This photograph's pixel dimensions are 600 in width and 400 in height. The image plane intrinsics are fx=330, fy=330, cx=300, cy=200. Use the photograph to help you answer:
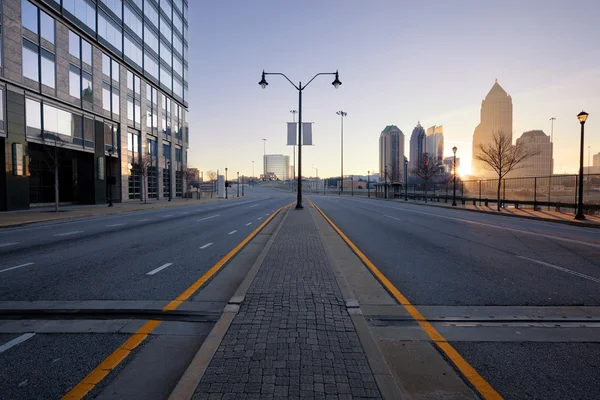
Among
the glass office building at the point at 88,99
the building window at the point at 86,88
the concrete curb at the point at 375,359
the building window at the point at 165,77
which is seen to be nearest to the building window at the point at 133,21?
the glass office building at the point at 88,99

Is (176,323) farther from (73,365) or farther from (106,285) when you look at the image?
(106,285)

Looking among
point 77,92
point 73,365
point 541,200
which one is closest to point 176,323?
point 73,365

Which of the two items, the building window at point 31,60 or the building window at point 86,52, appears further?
the building window at point 86,52

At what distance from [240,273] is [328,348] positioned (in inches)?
144

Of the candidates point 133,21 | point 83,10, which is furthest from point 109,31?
point 133,21

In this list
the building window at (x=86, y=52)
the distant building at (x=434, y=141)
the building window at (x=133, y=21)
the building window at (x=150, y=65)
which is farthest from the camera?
the distant building at (x=434, y=141)

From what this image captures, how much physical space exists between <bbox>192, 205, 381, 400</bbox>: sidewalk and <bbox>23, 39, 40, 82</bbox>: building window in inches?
1180

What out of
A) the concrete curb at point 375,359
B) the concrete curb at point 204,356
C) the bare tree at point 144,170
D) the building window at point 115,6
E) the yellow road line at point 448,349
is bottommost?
the yellow road line at point 448,349

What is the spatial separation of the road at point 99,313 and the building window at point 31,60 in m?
22.8

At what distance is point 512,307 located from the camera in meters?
4.60

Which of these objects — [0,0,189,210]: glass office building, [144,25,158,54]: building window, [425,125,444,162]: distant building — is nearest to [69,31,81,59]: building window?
[0,0,189,210]: glass office building

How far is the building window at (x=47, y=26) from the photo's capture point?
26359 millimetres

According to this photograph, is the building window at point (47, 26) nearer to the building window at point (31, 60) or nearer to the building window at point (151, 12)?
the building window at point (31, 60)

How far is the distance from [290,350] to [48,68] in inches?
1336
